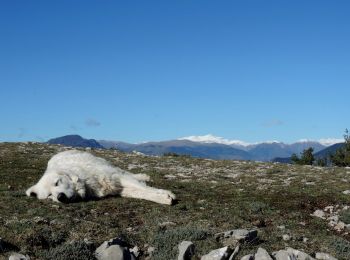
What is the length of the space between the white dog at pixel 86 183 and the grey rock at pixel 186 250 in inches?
160

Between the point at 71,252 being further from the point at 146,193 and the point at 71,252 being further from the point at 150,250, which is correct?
the point at 146,193

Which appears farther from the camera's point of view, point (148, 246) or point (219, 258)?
point (148, 246)

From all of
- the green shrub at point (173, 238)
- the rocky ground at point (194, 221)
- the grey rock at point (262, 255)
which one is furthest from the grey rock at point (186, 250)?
the grey rock at point (262, 255)

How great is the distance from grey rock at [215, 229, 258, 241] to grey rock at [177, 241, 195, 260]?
85cm

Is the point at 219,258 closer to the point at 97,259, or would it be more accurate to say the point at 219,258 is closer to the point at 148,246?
the point at 148,246

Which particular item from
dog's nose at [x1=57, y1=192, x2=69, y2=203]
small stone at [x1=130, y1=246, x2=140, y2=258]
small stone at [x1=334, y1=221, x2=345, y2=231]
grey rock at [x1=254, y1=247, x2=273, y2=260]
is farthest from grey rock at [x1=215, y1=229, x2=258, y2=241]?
dog's nose at [x1=57, y1=192, x2=69, y2=203]

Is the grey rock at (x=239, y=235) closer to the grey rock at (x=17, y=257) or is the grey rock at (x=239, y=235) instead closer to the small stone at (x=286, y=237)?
the small stone at (x=286, y=237)

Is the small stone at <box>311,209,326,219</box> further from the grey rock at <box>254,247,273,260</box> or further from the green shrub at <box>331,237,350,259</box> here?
the grey rock at <box>254,247,273,260</box>

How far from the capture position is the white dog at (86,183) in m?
15.0

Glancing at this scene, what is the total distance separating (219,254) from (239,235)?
1.05 m

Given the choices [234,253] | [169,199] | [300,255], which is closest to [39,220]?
[169,199]

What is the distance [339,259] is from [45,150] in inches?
959

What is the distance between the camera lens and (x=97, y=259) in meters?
10.5

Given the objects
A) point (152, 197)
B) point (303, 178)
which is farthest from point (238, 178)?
point (152, 197)
